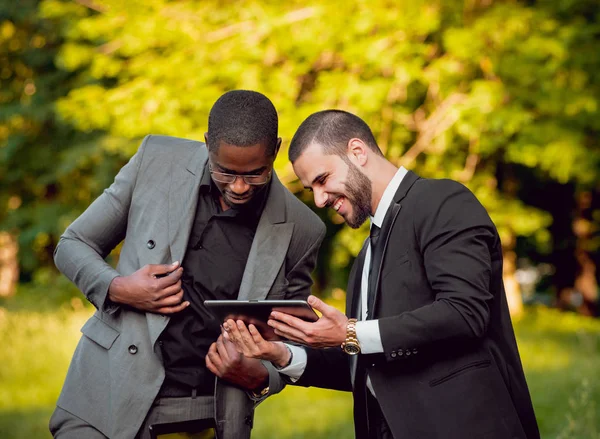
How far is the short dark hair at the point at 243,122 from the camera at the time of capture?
12.0 feet

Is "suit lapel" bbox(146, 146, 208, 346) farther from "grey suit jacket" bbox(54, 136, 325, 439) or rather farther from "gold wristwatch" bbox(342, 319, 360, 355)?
"gold wristwatch" bbox(342, 319, 360, 355)

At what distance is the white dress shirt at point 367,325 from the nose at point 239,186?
0.51m

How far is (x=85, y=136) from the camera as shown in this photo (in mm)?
22359

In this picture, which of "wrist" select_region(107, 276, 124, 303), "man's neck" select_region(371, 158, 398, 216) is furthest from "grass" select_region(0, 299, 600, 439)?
"wrist" select_region(107, 276, 124, 303)

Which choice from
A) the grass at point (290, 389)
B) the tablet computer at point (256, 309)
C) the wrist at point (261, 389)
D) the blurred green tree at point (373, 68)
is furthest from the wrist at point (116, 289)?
the blurred green tree at point (373, 68)

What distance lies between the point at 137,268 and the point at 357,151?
99cm

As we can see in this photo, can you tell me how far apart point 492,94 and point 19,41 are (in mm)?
15501

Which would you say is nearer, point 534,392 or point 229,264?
point 229,264

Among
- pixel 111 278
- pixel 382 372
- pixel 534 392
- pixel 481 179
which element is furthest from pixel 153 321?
pixel 481 179

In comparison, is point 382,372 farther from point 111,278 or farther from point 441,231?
point 111,278

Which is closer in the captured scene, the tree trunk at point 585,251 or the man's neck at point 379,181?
the man's neck at point 379,181

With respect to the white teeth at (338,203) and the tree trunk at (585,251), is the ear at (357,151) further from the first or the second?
the tree trunk at (585,251)

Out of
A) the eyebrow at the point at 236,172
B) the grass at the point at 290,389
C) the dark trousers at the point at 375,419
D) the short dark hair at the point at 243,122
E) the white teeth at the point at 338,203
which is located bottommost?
the grass at the point at 290,389

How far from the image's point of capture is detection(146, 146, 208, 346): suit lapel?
3590 millimetres
